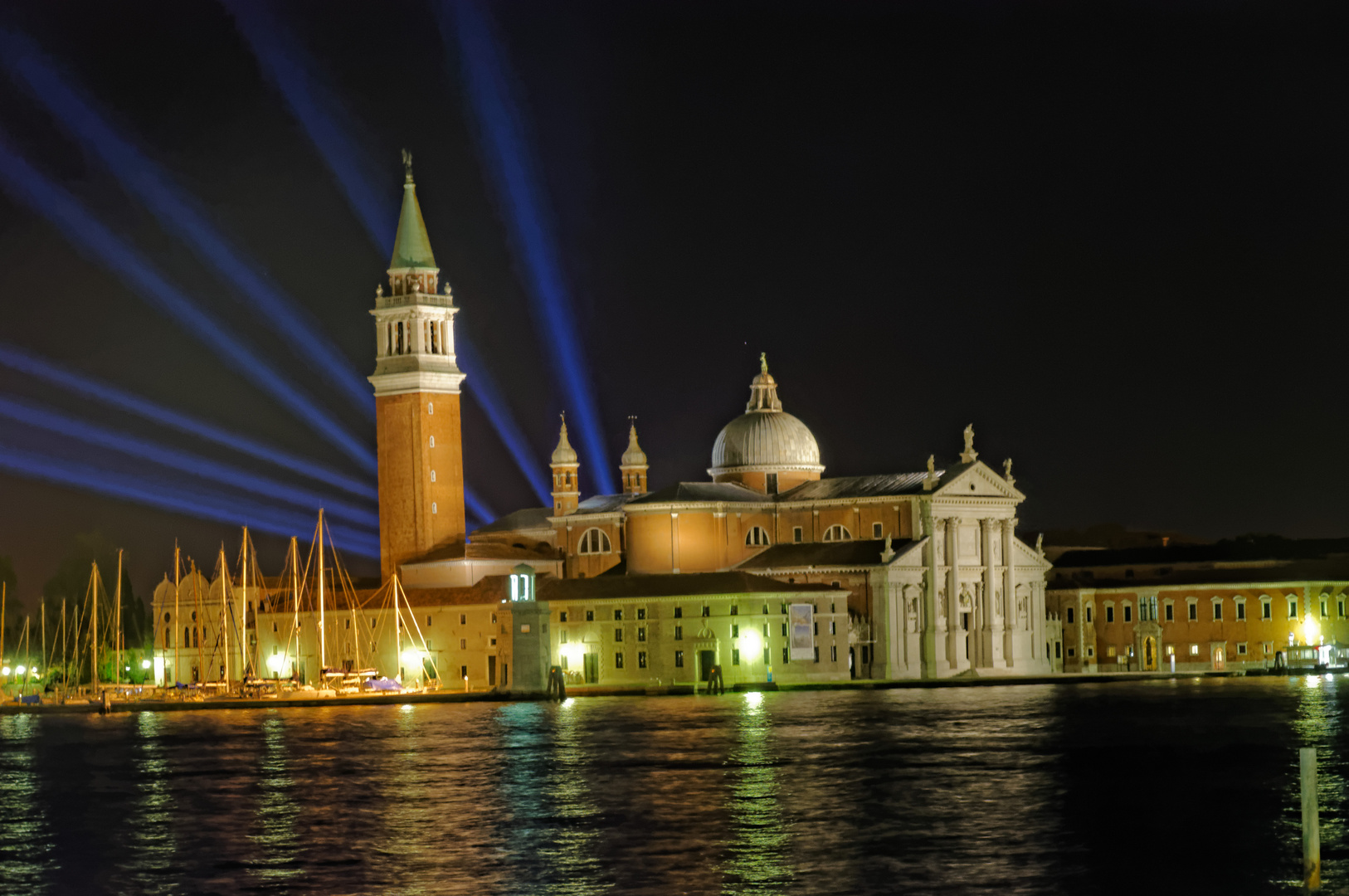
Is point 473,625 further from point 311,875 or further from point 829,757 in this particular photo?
point 311,875


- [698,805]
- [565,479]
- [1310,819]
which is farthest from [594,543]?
[1310,819]

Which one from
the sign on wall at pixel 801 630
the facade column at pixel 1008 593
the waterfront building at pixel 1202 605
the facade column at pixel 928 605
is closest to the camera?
the sign on wall at pixel 801 630

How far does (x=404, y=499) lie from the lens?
95062 millimetres

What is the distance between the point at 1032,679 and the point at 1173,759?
4266 centimetres

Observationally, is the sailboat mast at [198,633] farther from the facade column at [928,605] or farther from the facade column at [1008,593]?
the facade column at [1008,593]

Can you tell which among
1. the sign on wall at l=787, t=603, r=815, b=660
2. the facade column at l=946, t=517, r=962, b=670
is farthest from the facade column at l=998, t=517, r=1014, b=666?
the sign on wall at l=787, t=603, r=815, b=660

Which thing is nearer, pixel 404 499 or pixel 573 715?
pixel 573 715

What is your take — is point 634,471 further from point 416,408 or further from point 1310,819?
point 1310,819

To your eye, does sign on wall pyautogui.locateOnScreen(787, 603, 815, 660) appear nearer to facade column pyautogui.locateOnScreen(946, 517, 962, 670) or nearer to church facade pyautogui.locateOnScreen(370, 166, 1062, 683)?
church facade pyautogui.locateOnScreen(370, 166, 1062, 683)

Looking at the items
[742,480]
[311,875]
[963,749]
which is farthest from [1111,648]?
[311,875]

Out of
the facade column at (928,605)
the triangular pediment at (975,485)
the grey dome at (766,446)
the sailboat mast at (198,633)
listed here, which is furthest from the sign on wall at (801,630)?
the sailboat mast at (198,633)

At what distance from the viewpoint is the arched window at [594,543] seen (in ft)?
317

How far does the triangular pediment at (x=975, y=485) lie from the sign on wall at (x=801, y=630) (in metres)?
8.33

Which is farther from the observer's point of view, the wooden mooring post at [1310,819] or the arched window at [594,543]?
the arched window at [594,543]
